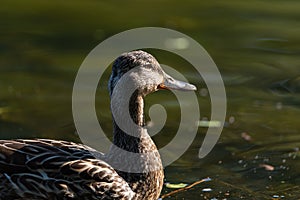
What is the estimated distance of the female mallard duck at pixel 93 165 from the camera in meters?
7.74

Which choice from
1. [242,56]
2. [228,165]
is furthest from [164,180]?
[242,56]

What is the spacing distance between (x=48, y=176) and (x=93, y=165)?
418mm

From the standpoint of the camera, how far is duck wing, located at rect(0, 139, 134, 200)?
773cm

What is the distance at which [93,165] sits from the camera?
7895mm

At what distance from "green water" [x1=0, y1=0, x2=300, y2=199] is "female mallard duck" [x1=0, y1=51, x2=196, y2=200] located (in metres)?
0.66

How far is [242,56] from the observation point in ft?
40.4

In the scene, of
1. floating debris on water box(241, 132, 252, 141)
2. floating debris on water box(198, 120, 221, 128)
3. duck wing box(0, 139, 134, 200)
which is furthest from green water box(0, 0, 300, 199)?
duck wing box(0, 139, 134, 200)

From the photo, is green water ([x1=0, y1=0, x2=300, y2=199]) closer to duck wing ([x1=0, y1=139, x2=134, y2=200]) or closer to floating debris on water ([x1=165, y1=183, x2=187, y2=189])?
floating debris on water ([x1=165, y1=183, x2=187, y2=189])

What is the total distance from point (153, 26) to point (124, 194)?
18.3ft

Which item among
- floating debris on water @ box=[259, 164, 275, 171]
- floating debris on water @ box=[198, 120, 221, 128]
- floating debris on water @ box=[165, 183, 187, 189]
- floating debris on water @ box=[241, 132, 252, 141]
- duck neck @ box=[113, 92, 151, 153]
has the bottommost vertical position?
floating debris on water @ box=[165, 183, 187, 189]

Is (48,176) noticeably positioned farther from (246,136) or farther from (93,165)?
(246,136)

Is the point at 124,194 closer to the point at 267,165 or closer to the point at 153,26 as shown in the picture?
the point at 267,165

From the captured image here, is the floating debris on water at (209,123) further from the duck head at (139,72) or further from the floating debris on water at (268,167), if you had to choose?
the duck head at (139,72)

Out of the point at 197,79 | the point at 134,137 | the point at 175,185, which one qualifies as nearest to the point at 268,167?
the point at 175,185
